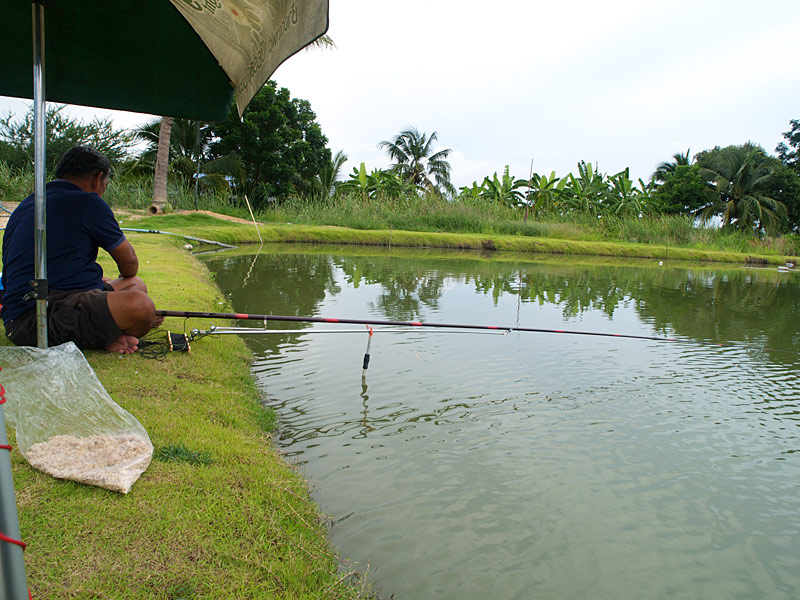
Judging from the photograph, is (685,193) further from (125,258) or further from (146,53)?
(125,258)

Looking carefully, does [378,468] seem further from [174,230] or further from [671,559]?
[174,230]

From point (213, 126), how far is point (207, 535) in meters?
25.9

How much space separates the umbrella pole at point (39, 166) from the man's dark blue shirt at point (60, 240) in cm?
49

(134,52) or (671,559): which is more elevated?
(134,52)

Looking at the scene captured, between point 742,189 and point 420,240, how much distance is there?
25.6m

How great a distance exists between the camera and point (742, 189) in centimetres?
3516

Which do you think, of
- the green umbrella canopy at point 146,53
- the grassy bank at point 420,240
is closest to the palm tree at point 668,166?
the grassy bank at point 420,240

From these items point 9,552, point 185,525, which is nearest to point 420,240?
point 185,525

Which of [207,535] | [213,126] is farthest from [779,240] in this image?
[207,535]

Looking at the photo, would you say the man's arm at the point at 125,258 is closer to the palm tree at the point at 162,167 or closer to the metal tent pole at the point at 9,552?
the metal tent pole at the point at 9,552

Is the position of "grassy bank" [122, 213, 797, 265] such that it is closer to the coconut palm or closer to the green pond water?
the coconut palm

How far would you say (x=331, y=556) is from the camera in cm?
215

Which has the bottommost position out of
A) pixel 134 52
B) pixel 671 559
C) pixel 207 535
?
pixel 671 559

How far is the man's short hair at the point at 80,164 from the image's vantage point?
3256 millimetres
